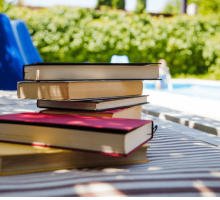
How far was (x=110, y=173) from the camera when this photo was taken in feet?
3.46

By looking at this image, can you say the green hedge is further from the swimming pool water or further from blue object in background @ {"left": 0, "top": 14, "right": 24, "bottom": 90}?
blue object in background @ {"left": 0, "top": 14, "right": 24, "bottom": 90}

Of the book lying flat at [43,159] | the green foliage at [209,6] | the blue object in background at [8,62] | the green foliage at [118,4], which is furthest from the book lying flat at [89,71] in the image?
the green foliage at [209,6]

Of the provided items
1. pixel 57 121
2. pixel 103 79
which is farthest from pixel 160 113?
pixel 57 121

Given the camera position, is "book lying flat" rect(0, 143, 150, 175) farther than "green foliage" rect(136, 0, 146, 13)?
No

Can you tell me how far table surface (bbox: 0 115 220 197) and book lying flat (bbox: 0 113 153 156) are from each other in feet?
0.31

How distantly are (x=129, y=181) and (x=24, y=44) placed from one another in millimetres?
5908

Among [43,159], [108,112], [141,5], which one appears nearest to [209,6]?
[141,5]

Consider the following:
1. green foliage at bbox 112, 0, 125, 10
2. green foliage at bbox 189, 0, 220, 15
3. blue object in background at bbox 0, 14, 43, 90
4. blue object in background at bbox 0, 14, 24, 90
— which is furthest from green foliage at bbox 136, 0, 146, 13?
blue object in background at bbox 0, 14, 24, 90

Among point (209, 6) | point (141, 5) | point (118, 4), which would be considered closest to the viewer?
point (118, 4)

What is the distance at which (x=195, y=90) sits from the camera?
34.2 ft

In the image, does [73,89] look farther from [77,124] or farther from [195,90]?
[195,90]

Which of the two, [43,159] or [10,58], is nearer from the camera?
[43,159]

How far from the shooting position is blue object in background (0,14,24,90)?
5.76m

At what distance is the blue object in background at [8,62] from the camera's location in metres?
5.76
